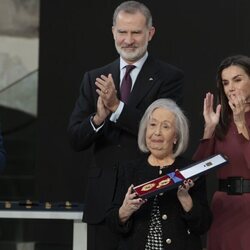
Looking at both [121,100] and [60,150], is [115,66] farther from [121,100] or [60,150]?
[60,150]

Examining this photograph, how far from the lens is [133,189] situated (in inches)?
121

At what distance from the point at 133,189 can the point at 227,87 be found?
710mm

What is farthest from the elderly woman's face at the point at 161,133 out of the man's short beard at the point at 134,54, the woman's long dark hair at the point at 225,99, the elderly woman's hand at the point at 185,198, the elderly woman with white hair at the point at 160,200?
the man's short beard at the point at 134,54

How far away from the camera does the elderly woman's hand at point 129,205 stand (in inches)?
120

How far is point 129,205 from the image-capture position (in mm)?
3084

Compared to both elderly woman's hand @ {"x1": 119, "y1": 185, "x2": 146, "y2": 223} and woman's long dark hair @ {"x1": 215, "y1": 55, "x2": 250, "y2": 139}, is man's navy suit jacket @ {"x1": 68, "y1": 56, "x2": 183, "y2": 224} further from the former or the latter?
→ elderly woman's hand @ {"x1": 119, "y1": 185, "x2": 146, "y2": 223}

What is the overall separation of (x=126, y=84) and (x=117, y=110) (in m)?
0.23

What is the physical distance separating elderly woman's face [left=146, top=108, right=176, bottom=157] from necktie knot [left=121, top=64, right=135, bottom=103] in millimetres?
421

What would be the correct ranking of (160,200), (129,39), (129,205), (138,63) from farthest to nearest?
(138,63)
(129,39)
(160,200)
(129,205)

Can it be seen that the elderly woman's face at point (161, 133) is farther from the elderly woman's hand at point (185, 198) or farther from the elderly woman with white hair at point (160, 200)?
the elderly woman's hand at point (185, 198)

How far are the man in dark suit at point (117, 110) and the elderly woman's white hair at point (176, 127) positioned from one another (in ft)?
0.73

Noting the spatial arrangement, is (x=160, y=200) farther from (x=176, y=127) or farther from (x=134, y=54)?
(x=134, y=54)

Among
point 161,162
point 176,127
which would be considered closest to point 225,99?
point 176,127

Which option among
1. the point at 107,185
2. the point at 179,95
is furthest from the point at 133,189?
the point at 179,95
